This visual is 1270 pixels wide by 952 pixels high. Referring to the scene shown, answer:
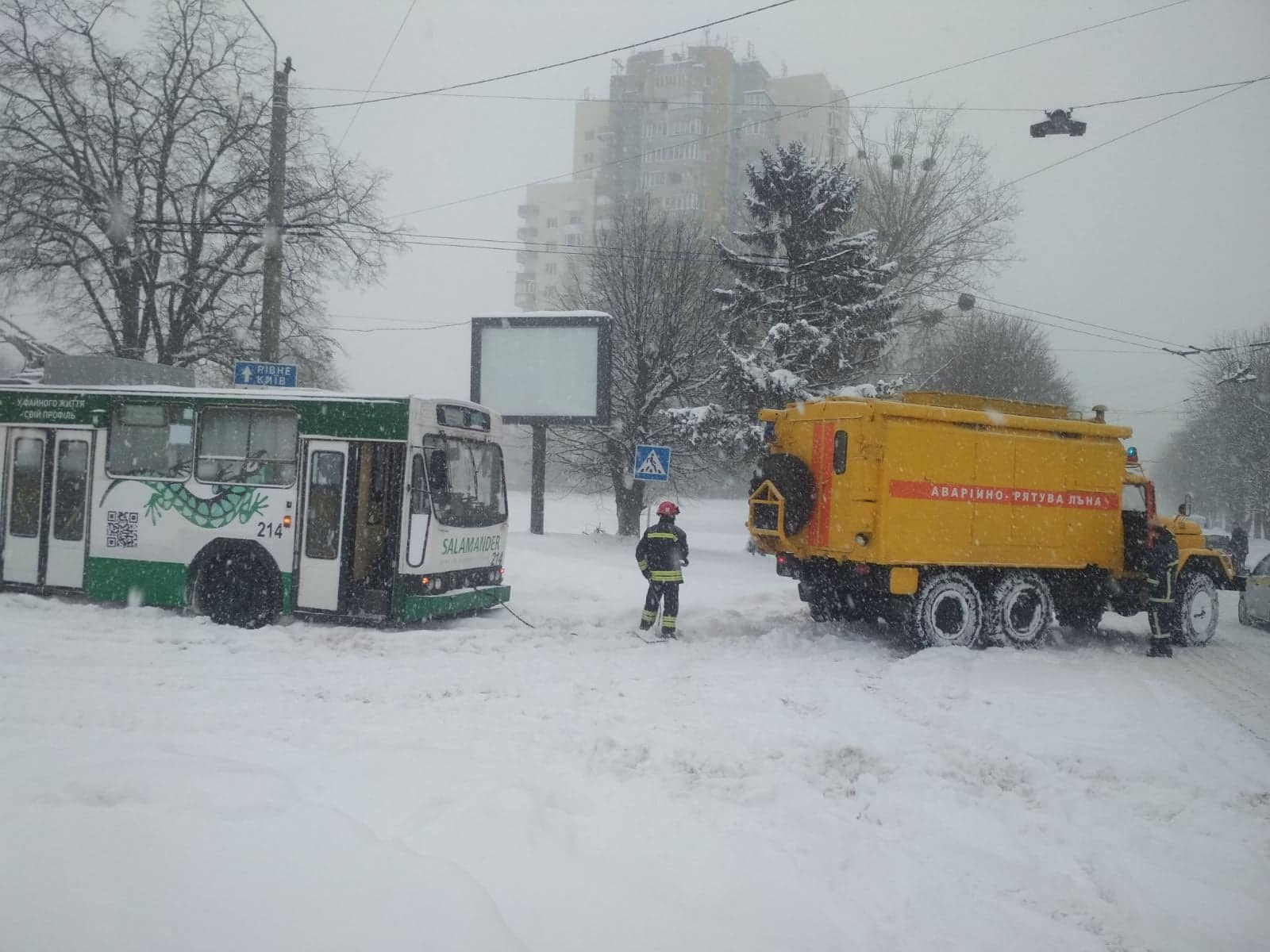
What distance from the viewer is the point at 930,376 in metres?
30.2

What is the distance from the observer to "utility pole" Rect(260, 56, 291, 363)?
601 inches

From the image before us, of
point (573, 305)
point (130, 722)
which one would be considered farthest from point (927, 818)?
point (573, 305)

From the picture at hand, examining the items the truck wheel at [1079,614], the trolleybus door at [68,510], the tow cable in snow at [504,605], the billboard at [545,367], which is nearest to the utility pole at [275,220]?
the trolleybus door at [68,510]

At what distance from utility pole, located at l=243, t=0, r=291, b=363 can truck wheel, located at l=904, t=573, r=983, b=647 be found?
38.2 feet

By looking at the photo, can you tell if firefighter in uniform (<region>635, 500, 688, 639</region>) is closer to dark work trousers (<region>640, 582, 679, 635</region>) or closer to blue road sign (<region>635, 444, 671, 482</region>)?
dark work trousers (<region>640, 582, 679, 635</region>)

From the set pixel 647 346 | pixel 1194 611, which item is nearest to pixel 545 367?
pixel 647 346

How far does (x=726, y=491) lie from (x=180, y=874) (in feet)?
188

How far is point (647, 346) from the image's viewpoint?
2625cm

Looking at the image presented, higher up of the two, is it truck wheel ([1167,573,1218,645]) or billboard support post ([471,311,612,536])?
billboard support post ([471,311,612,536])

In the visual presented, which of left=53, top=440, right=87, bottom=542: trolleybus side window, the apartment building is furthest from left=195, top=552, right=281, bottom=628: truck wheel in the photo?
the apartment building

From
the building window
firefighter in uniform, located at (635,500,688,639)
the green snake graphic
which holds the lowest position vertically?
firefighter in uniform, located at (635,500,688,639)

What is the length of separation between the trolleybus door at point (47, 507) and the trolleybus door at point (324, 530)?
3.27m

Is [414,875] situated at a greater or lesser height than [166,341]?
lesser

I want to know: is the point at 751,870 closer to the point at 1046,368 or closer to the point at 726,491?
the point at 1046,368
